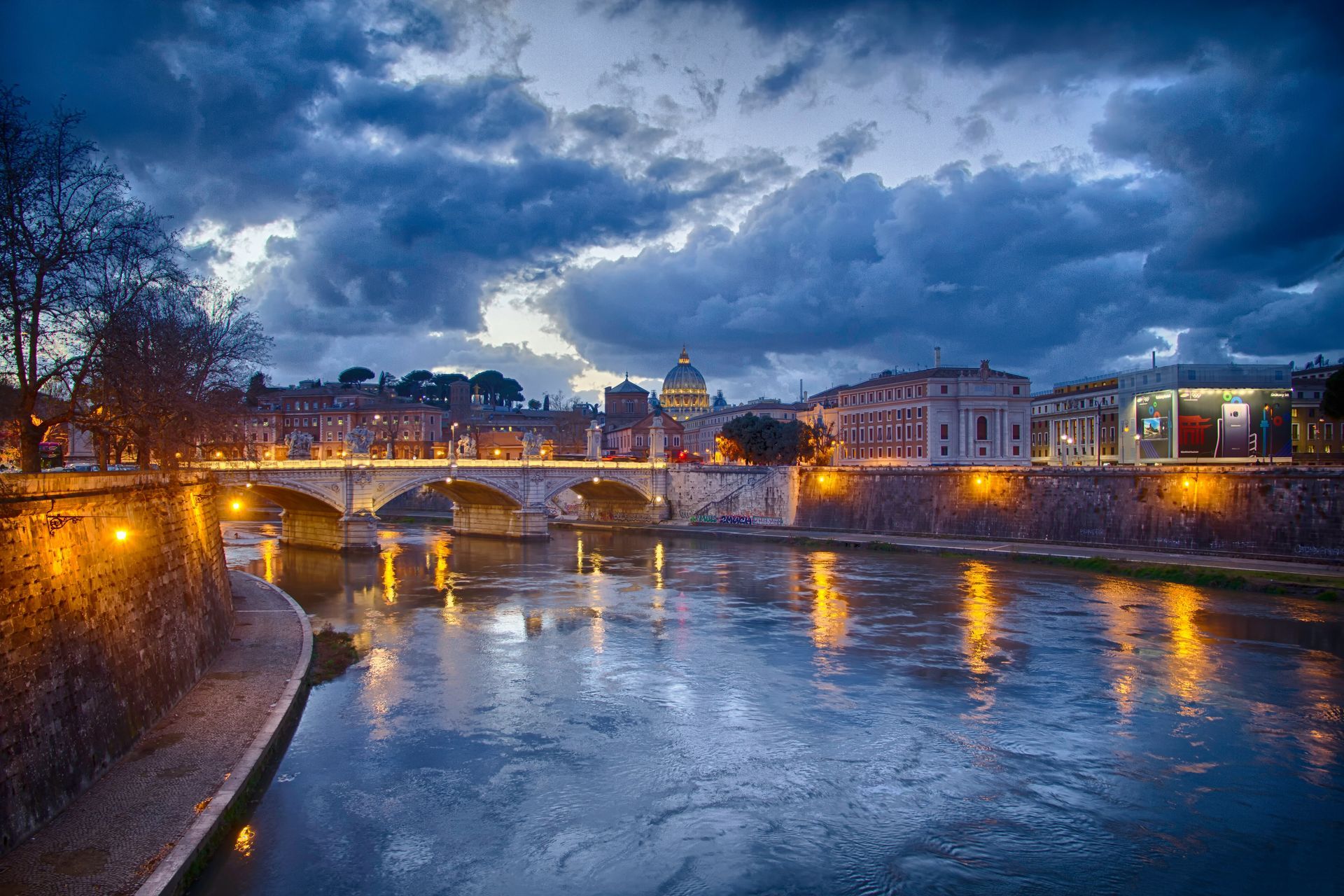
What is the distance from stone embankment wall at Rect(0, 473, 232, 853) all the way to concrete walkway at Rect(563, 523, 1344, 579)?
1274 inches

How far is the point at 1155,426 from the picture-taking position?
47.3 m

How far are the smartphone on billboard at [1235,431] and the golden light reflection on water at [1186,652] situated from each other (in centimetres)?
1869

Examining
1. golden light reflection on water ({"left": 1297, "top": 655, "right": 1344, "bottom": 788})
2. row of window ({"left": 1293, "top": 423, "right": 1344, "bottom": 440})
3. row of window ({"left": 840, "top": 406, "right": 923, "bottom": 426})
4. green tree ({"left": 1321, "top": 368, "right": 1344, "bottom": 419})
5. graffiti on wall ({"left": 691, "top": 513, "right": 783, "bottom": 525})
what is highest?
row of window ({"left": 840, "top": 406, "right": 923, "bottom": 426})

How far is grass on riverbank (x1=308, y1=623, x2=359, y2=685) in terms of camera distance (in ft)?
63.3

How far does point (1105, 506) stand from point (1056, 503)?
249 cm

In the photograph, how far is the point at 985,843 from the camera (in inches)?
468

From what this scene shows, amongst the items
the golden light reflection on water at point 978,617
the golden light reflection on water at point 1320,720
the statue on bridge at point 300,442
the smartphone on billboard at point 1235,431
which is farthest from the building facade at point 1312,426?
the statue on bridge at point 300,442

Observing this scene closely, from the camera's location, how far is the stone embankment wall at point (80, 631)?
938 centimetres

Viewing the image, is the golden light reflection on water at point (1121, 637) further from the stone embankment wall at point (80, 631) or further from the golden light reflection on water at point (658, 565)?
the stone embankment wall at point (80, 631)

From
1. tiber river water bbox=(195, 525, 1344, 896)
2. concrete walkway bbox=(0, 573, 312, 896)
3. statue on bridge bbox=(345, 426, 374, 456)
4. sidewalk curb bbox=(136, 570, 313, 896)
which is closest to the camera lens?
concrete walkway bbox=(0, 573, 312, 896)

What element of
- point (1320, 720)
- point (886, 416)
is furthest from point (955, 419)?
point (1320, 720)

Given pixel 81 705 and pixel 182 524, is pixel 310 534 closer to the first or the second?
pixel 182 524

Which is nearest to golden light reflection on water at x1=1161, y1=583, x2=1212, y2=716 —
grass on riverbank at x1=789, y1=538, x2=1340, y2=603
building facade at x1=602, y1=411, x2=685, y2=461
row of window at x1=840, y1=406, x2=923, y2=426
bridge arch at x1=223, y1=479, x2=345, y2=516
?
grass on riverbank at x1=789, y1=538, x2=1340, y2=603

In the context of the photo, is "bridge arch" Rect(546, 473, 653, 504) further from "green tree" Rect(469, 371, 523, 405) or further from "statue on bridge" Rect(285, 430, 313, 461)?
"green tree" Rect(469, 371, 523, 405)
